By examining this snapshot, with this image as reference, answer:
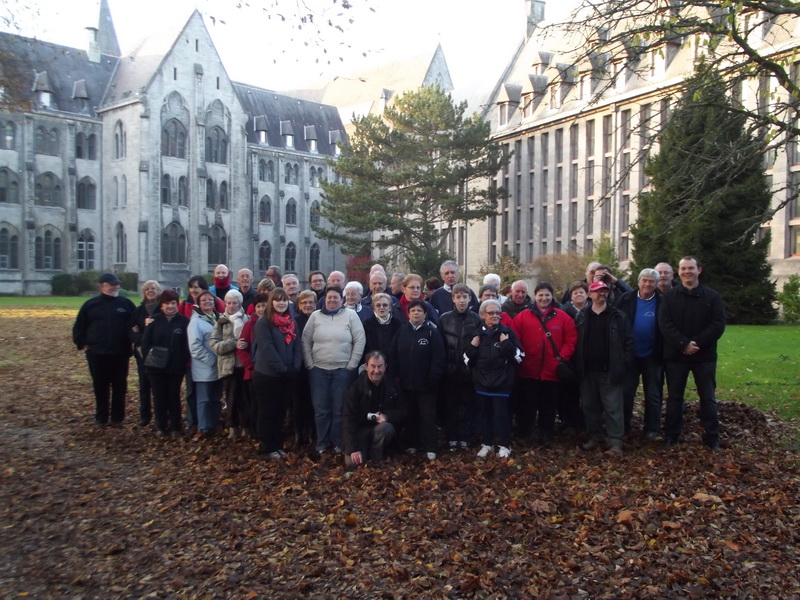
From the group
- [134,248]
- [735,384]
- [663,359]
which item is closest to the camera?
[663,359]

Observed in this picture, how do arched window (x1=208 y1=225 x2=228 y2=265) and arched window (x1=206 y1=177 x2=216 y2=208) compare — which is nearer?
arched window (x1=206 y1=177 x2=216 y2=208)

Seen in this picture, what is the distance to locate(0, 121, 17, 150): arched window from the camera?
55406mm

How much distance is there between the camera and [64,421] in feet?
37.0

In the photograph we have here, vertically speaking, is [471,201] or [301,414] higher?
[471,201]

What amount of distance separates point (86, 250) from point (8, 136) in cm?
996

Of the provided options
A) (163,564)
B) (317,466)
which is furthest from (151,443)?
(163,564)

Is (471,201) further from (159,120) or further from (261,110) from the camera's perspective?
(261,110)

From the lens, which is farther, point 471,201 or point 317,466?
point 471,201

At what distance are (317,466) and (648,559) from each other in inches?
155

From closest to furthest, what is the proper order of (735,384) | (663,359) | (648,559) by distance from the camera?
(648,559) < (663,359) < (735,384)

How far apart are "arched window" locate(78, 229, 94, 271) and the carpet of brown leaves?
54.0 meters

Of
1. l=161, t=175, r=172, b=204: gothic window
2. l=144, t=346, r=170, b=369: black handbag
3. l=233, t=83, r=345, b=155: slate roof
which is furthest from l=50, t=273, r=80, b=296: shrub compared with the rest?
l=144, t=346, r=170, b=369: black handbag

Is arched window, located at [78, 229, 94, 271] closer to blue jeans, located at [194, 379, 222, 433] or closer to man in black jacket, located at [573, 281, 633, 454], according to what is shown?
blue jeans, located at [194, 379, 222, 433]

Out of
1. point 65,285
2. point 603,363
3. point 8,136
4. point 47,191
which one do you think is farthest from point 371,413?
point 47,191
